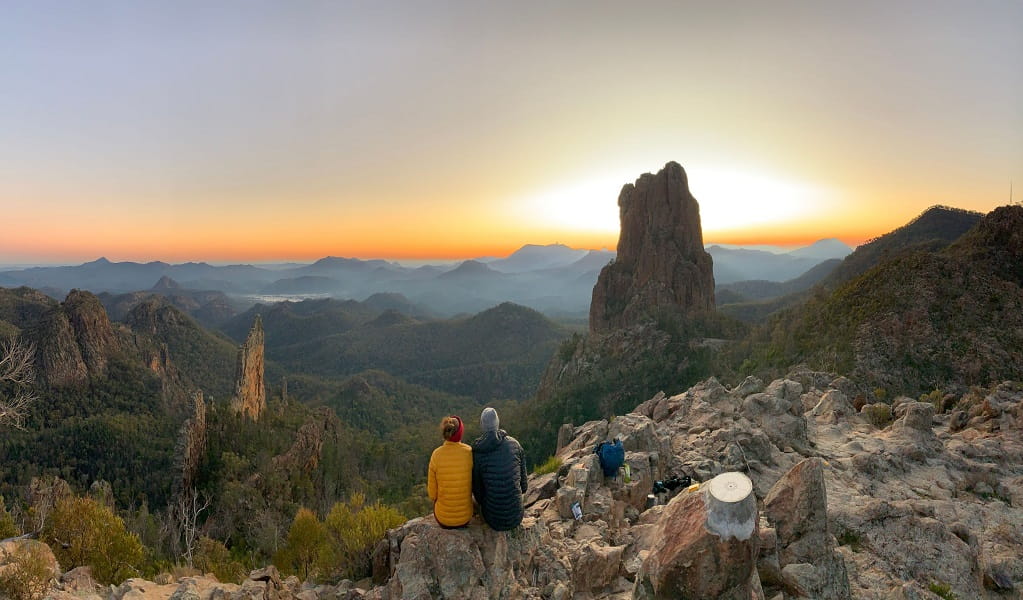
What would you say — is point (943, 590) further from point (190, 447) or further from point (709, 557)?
point (190, 447)

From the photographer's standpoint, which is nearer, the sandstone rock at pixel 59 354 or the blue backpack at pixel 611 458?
the blue backpack at pixel 611 458

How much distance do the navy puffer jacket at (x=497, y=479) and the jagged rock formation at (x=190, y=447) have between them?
149ft

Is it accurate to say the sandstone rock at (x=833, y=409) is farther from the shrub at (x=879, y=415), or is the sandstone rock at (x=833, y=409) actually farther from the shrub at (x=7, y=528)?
the shrub at (x=7, y=528)

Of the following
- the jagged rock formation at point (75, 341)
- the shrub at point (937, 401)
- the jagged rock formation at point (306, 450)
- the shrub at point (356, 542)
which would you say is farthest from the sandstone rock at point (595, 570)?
the jagged rock formation at point (75, 341)

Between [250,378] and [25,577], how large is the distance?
65869 millimetres

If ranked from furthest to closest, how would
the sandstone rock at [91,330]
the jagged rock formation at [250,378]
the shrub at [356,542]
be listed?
the sandstone rock at [91,330] < the jagged rock formation at [250,378] < the shrub at [356,542]

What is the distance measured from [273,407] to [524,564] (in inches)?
2963

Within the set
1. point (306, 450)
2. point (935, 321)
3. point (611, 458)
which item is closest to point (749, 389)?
point (611, 458)

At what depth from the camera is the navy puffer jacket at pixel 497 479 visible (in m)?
7.07

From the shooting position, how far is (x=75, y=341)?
7312 cm

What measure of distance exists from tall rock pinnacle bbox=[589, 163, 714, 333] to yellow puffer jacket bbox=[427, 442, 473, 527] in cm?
6947

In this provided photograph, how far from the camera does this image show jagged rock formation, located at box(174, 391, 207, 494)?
39312 mm

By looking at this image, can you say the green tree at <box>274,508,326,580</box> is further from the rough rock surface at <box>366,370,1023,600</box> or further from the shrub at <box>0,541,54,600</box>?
the shrub at <box>0,541,54,600</box>

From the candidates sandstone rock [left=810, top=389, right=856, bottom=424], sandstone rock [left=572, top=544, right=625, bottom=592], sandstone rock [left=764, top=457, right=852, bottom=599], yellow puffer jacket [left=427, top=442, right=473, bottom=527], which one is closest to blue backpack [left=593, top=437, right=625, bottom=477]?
sandstone rock [left=572, top=544, right=625, bottom=592]
